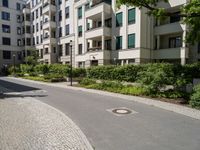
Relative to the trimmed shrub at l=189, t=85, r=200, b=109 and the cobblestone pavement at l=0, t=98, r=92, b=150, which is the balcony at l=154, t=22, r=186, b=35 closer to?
the trimmed shrub at l=189, t=85, r=200, b=109

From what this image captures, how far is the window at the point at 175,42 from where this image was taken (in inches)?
1050

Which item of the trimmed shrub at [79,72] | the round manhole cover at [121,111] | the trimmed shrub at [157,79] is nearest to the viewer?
the round manhole cover at [121,111]

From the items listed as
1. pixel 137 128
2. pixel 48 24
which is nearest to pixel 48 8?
pixel 48 24

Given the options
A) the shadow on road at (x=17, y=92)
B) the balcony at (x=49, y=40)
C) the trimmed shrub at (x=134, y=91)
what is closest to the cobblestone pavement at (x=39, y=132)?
the shadow on road at (x=17, y=92)

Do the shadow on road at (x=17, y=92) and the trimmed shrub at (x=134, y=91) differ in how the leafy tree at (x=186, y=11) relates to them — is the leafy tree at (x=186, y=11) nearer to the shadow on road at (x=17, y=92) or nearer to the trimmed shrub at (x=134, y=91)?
the trimmed shrub at (x=134, y=91)

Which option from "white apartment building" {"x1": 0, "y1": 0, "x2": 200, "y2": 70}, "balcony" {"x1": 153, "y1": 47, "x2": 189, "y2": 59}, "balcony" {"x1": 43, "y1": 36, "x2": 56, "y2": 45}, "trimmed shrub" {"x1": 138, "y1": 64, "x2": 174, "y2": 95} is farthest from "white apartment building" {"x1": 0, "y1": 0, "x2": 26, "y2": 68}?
"trimmed shrub" {"x1": 138, "y1": 64, "x2": 174, "y2": 95}

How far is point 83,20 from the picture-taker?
36531 mm

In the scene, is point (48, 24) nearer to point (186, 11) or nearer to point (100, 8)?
point (100, 8)

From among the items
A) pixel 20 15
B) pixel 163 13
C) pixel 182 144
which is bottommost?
pixel 182 144

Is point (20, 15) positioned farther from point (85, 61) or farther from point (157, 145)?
point (157, 145)

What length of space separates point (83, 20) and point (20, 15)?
31096 mm

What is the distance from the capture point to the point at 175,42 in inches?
1070

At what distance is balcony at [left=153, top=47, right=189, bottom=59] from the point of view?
81.7ft

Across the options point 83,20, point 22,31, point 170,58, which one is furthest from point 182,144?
point 22,31
